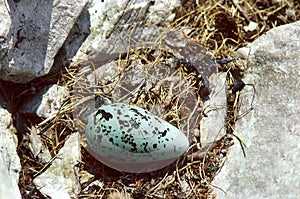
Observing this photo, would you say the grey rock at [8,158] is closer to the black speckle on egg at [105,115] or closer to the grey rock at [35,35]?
the grey rock at [35,35]

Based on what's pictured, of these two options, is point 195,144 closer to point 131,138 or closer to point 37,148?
point 131,138

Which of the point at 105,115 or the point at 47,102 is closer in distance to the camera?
the point at 105,115

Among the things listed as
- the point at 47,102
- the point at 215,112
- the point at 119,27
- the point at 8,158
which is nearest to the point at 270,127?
the point at 215,112

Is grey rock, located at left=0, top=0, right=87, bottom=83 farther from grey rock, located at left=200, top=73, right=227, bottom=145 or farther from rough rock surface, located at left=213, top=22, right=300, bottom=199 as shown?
rough rock surface, located at left=213, top=22, right=300, bottom=199

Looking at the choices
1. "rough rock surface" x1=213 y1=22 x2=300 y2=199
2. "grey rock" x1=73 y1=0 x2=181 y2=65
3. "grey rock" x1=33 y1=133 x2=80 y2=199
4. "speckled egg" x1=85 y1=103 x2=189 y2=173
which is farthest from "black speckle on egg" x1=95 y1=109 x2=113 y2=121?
"rough rock surface" x1=213 y1=22 x2=300 y2=199

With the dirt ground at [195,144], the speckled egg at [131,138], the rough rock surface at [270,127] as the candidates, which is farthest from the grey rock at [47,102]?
the rough rock surface at [270,127]
